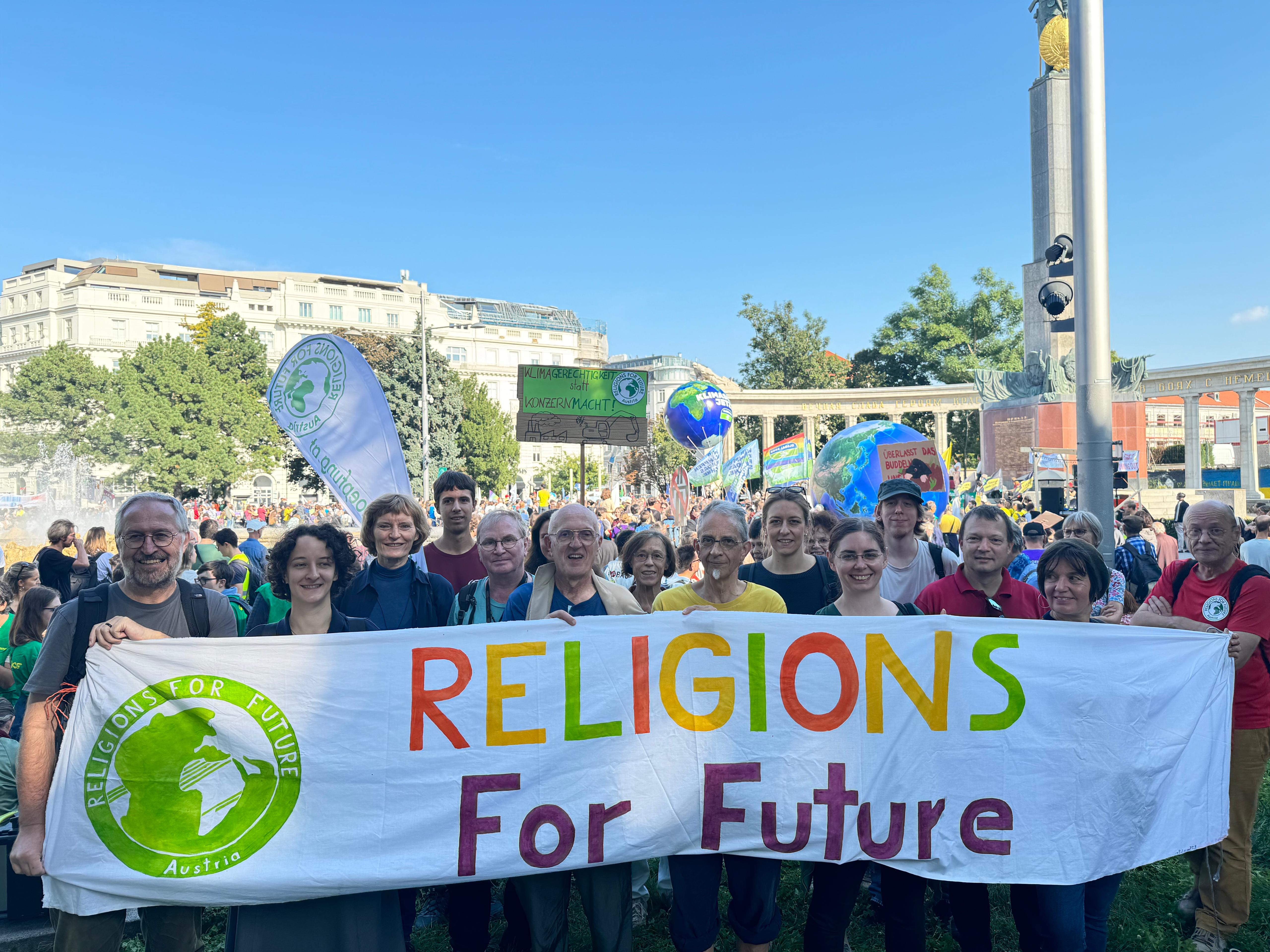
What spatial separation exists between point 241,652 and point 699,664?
5.67 ft

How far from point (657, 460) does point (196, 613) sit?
55787 mm

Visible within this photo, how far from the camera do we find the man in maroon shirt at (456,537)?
16.1 feet

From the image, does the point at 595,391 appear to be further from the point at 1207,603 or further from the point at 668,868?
the point at 1207,603

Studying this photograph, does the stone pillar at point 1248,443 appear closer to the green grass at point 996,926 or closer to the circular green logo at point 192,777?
the green grass at point 996,926

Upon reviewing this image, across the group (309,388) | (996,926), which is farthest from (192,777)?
(309,388)

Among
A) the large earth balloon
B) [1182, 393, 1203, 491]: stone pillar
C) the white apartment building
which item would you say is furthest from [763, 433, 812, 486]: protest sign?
the white apartment building

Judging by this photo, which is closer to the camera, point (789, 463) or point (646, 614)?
point (646, 614)

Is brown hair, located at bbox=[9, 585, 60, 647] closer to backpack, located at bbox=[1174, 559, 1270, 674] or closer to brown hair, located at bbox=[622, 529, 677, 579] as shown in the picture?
brown hair, located at bbox=[622, 529, 677, 579]

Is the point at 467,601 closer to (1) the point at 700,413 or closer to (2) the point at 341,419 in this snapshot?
(2) the point at 341,419

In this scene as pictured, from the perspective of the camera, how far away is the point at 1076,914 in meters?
3.26

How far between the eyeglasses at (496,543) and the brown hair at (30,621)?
2.61m

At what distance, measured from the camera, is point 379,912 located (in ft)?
10.2

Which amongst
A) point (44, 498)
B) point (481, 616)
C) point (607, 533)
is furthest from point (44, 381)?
point (481, 616)

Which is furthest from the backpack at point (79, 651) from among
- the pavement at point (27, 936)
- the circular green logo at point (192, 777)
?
the pavement at point (27, 936)
